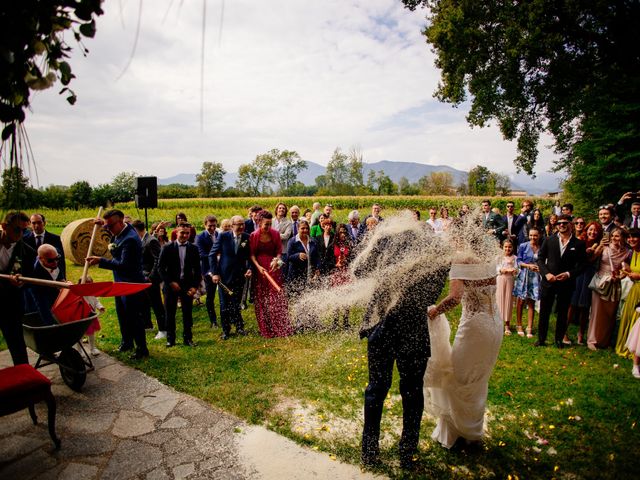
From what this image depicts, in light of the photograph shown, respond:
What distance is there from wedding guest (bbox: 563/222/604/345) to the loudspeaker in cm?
1059

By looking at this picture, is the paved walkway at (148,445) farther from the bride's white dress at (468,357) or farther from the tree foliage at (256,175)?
the tree foliage at (256,175)

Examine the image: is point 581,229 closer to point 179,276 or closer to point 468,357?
point 468,357

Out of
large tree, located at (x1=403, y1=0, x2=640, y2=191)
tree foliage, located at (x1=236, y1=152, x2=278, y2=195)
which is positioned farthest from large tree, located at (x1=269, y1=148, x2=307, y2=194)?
large tree, located at (x1=403, y1=0, x2=640, y2=191)

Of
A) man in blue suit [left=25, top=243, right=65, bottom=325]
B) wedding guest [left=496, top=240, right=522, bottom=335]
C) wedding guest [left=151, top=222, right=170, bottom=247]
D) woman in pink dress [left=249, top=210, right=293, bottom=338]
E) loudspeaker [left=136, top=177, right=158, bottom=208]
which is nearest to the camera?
man in blue suit [left=25, top=243, right=65, bottom=325]

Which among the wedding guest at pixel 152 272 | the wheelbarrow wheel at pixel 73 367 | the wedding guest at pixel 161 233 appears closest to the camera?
the wheelbarrow wheel at pixel 73 367

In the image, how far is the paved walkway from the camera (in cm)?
352

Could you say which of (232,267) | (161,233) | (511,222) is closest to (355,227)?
(232,267)

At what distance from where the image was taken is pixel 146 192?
1110cm

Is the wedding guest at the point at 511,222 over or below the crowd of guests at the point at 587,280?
over

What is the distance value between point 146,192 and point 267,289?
613cm

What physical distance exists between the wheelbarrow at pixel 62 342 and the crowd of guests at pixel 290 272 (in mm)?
695

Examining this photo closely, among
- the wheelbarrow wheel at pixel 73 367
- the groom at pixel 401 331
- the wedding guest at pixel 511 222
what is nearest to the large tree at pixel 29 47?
the groom at pixel 401 331

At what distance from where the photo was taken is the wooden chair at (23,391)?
348 centimetres

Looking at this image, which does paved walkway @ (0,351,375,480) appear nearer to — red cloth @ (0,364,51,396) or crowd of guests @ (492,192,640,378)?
red cloth @ (0,364,51,396)
